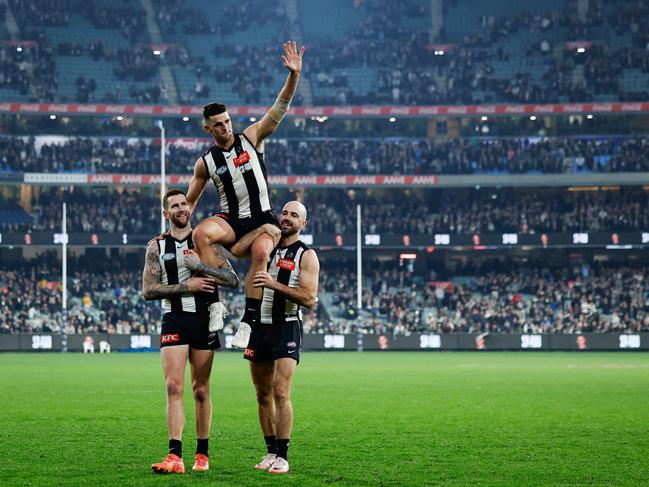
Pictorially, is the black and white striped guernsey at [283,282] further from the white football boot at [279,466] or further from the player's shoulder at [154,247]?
the white football boot at [279,466]

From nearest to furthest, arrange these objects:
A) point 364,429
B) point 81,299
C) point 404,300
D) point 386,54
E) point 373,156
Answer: point 364,429
point 81,299
point 404,300
point 373,156
point 386,54

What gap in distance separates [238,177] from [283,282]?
117cm

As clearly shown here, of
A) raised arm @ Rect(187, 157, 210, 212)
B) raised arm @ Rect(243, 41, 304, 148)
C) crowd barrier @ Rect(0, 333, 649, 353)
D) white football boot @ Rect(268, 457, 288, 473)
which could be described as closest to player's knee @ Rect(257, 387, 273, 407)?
white football boot @ Rect(268, 457, 288, 473)

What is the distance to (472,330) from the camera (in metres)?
56.7

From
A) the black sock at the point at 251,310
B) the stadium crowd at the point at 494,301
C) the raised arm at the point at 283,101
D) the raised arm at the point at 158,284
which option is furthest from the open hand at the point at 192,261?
the stadium crowd at the point at 494,301

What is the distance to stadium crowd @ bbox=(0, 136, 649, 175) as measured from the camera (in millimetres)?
64312

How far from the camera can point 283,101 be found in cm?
1178

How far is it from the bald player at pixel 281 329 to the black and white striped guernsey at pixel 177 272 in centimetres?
63

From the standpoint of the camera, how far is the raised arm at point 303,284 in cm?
1130

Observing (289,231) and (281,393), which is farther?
(289,231)

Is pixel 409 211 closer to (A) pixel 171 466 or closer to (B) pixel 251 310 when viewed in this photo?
(B) pixel 251 310

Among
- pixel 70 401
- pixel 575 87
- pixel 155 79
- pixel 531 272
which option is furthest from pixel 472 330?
Result: pixel 70 401

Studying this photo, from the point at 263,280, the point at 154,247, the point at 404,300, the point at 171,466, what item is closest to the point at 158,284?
the point at 154,247

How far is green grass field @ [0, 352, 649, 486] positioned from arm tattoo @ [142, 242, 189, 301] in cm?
175
